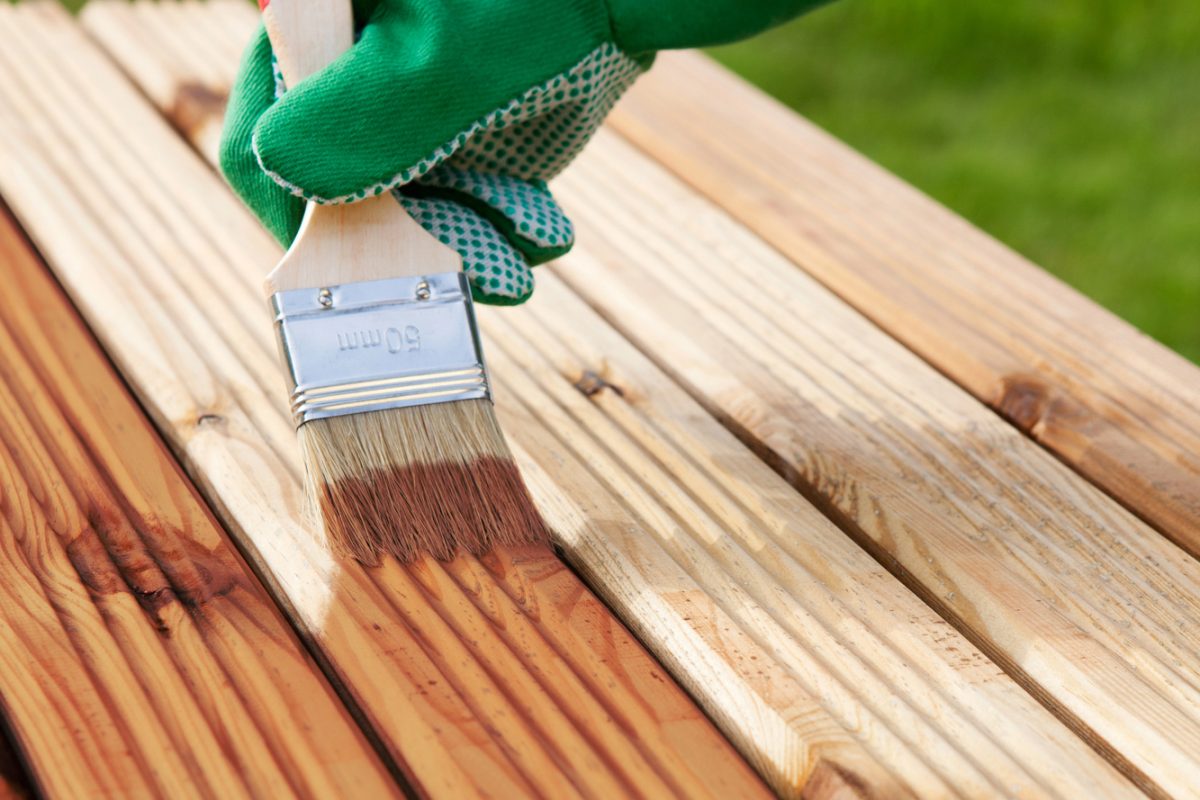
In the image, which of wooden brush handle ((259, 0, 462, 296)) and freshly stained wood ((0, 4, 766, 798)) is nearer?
freshly stained wood ((0, 4, 766, 798))

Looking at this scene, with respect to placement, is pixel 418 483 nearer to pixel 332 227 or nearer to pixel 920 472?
pixel 332 227

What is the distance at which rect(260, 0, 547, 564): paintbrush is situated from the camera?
99 centimetres

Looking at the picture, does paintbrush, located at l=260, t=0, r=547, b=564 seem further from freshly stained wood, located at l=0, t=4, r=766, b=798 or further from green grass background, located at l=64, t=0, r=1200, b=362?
green grass background, located at l=64, t=0, r=1200, b=362

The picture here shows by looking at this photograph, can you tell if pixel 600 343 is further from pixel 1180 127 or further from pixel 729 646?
pixel 1180 127

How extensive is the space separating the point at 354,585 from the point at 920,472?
1.40 feet

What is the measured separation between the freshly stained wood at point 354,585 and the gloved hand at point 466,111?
16 cm

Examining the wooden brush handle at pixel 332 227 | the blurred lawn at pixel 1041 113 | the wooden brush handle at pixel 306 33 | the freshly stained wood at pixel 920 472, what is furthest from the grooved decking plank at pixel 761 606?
the blurred lawn at pixel 1041 113

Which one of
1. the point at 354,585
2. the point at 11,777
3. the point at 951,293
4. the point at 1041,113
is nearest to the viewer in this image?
the point at 11,777

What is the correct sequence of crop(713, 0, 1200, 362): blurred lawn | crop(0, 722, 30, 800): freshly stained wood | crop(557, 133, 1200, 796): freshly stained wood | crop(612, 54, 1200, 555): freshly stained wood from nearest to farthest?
crop(0, 722, 30, 800): freshly stained wood, crop(557, 133, 1200, 796): freshly stained wood, crop(612, 54, 1200, 555): freshly stained wood, crop(713, 0, 1200, 362): blurred lawn

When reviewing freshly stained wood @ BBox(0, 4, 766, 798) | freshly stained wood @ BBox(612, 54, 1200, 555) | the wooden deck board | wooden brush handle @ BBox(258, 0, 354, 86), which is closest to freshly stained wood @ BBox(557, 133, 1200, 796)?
freshly stained wood @ BBox(612, 54, 1200, 555)

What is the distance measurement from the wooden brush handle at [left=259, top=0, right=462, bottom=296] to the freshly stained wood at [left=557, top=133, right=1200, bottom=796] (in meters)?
0.30

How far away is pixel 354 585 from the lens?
3.01 feet

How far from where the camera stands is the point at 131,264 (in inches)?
51.7

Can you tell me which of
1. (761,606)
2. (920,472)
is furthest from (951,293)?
(761,606)
